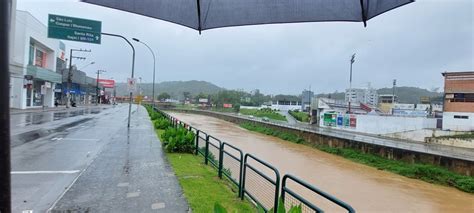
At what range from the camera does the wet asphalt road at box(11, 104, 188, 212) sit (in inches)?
218

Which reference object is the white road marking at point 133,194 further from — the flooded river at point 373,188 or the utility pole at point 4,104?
the flooded river at point 373,188

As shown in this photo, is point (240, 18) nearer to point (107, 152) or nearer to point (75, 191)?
point (75, 191)

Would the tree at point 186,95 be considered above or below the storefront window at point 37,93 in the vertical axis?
above

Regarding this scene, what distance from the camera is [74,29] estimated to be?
2000 cm

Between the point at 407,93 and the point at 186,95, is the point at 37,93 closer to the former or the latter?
the point at 186,95

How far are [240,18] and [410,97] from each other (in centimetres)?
14190

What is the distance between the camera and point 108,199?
5809mm

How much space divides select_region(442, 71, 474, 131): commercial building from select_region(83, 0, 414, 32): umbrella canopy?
42728 mm

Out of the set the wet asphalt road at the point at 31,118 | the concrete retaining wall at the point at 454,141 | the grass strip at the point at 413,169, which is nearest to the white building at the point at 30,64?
the wet asphalt road at the point at 31,118

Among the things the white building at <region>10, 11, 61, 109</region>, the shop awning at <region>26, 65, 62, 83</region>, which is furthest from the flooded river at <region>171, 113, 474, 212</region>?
the shop awning at <region>26, 65, 62, 83</region>

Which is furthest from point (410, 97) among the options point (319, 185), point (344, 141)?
point (319, 185)

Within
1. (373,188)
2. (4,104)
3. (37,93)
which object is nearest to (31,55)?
(37,93)

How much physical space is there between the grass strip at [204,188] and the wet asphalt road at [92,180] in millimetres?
196

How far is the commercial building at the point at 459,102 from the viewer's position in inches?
1538
